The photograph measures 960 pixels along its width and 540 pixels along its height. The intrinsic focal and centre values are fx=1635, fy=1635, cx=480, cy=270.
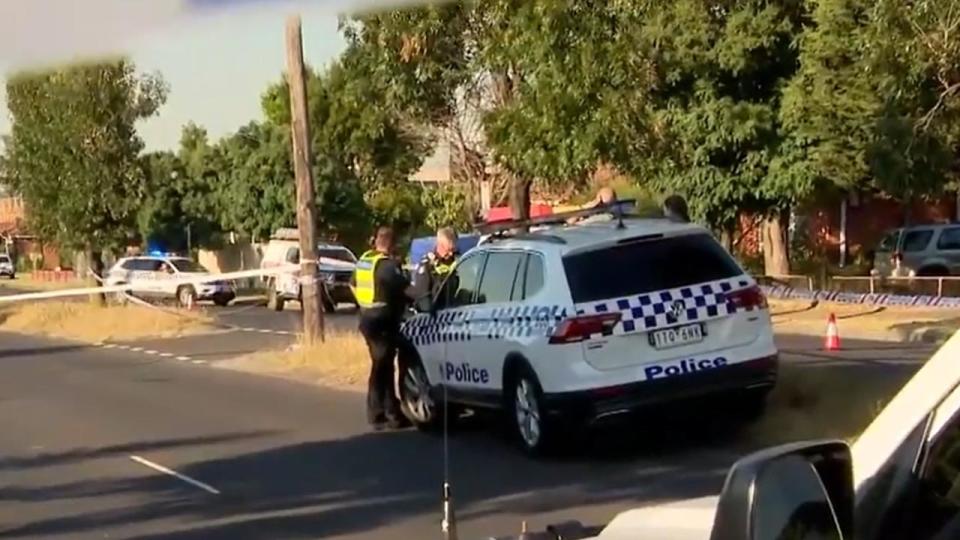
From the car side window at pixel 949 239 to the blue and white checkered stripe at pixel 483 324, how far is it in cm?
2109

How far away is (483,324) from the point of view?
12336 millimetres

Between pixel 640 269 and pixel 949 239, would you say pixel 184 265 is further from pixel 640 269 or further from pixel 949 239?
pixel 640 269

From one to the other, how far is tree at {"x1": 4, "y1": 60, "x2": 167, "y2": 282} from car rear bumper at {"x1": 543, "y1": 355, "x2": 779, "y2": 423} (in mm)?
21654

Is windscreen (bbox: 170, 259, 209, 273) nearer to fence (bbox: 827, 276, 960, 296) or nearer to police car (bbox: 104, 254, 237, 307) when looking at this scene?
police car (bbox: 104, 254, 237, 307)

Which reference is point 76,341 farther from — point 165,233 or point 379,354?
point 165,233

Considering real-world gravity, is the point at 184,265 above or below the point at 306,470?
above

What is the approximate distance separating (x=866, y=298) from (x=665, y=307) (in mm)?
17144

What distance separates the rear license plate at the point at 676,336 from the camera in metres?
11.3

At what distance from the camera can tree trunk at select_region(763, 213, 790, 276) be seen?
3362cm

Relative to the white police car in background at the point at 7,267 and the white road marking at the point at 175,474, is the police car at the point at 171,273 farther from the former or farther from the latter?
the white police car in background at the point at 7,267

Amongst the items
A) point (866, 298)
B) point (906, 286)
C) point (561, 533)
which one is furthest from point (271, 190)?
point (561, 533)

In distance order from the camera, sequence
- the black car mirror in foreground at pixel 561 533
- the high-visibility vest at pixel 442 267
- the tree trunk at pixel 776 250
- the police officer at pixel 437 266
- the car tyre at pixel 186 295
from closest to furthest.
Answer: the black car mirror in foreground at pixel 561 533 < the police officer at pixel 437 266 < the high-visibility vest at pixel 442 267 < the tree trunk at pixel 776 250 < the car tyre at pixel 186 295

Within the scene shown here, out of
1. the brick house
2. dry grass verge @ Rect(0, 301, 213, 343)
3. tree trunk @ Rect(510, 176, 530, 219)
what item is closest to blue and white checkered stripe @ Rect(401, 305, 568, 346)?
tree trunk @ Rect(510, 176, 530, 219)

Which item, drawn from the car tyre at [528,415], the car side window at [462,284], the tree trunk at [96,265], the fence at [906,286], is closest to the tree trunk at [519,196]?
the fence at [906,286]
